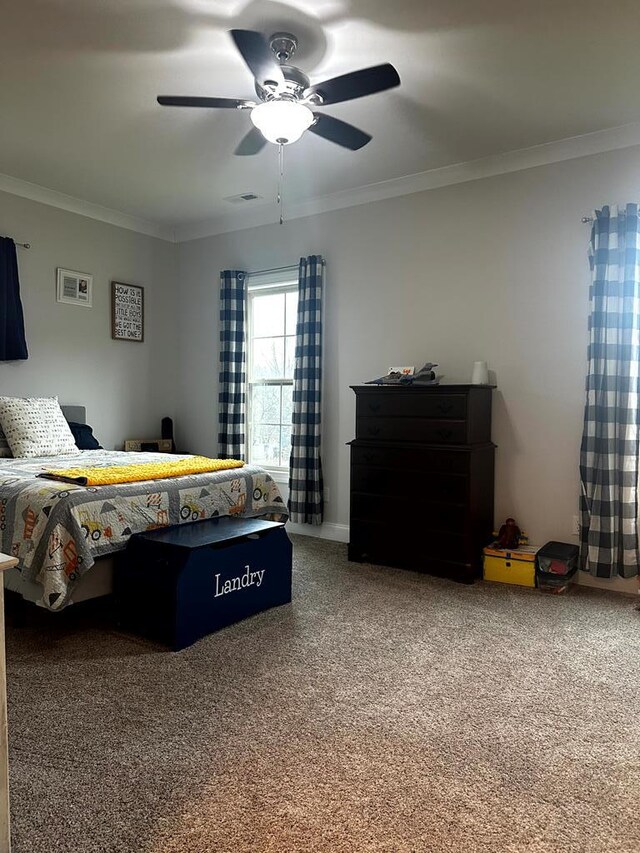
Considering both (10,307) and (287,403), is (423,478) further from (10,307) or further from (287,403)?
(10,307)

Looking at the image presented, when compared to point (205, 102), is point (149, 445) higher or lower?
lower

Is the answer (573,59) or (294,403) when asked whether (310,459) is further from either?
(573,59)

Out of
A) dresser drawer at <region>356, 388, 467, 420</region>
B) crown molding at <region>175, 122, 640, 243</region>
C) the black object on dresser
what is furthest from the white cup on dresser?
crown molding at <region>175, 122, 640, 243</region>

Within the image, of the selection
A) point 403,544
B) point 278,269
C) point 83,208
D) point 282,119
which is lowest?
point 403,544

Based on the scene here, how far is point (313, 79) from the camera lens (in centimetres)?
296

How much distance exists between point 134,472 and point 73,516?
527 mm

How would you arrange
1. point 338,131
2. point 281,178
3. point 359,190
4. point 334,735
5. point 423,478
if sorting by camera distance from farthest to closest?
point 359,190 < point 281,178 < point 423,478 < point 338,131 < point 334,735

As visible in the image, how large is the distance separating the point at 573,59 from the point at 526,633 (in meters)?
2.62

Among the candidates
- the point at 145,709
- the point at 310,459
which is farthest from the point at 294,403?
the point at 145,709

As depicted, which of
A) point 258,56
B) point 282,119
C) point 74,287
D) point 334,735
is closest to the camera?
point 334,735

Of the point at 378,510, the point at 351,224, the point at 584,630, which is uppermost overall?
the point at 351,224

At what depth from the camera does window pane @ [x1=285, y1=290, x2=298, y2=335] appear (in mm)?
5047

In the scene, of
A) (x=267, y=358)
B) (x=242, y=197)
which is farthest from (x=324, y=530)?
(x=242, y=197)

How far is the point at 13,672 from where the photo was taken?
2.39m
